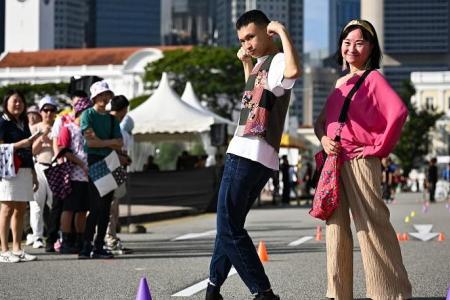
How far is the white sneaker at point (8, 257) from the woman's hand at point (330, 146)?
5.19 metres

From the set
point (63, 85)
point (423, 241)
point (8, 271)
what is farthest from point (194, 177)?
point (63, 85)

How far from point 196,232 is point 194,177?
30.4ft

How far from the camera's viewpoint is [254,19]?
673 centimetres

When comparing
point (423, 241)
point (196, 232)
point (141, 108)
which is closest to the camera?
point (423, 241)

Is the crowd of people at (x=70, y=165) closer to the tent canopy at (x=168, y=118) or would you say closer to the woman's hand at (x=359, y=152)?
the woman's hand at (x=359, y=152)

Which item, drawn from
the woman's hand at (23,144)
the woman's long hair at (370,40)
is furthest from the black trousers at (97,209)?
the woman's long hair at (370,40)

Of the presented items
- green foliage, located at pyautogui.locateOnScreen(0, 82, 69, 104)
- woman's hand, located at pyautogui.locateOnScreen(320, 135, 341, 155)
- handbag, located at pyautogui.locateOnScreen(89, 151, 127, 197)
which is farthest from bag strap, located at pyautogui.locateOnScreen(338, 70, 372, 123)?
green foliage, located at pyautogui.locateOnScreen(0, 82, 69, 104)

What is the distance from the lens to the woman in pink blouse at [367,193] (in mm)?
6426

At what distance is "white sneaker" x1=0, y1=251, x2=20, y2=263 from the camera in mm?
10891

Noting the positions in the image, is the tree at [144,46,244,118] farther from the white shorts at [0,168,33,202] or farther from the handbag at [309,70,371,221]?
the handbag at [309,70,371,221]

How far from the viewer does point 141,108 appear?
29406 mm

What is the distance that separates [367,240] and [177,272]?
3514 millimetres

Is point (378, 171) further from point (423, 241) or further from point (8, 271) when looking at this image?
point (423, 241)

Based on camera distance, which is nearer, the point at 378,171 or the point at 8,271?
the point at 378,171
